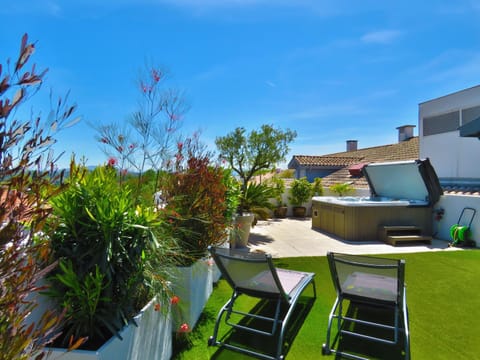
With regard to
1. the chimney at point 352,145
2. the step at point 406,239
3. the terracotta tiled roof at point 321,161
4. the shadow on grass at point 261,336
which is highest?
the chimney at point 352,145

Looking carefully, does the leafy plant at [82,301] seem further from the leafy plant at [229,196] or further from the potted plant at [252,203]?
the potted plant at [252,203]

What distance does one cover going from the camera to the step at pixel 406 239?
8289mm

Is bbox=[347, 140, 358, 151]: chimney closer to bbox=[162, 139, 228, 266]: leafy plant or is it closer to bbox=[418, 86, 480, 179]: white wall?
bbox=[418, 86, 480, 179]: white wall

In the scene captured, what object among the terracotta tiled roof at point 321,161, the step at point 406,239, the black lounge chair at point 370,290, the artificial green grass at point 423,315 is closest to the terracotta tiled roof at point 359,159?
the terracotta tiled roof at point 321,161

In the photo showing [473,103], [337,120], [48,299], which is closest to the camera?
[48,299]

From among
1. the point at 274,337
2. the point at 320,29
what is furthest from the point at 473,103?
the point at 274,337

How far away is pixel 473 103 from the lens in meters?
9.95

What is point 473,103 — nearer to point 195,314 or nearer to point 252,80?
point 252,80

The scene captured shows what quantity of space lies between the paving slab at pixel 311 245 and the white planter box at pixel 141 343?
4495 millimetres

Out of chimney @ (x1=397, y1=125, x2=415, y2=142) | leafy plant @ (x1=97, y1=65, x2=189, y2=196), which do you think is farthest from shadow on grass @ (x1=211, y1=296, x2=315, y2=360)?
chimney @ (x1=397, y1=125, x2=415, y2=142)

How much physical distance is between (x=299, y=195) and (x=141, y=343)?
12.1 m

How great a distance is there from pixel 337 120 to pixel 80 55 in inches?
654

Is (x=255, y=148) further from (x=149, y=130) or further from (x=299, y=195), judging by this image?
(x=149, y=130)

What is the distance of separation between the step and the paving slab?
127mm
